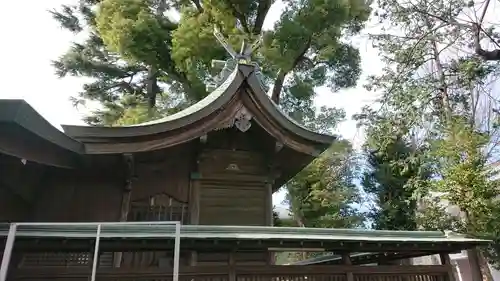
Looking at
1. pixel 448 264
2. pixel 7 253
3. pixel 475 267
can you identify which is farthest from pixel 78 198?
pixel 475 267

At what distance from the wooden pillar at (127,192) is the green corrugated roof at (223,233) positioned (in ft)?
4.61

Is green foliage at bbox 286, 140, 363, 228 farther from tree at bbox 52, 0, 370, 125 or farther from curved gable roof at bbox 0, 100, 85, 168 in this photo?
curved gable roof at bbox 0, 100, 85, 168

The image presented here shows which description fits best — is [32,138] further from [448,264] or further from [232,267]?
[448,264]

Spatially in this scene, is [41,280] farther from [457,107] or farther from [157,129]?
[457,107]

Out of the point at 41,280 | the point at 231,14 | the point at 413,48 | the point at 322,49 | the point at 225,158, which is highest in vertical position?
the point at 231,14

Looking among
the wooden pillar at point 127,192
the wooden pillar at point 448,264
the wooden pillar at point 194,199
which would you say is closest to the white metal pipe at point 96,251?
the wooden pillar at point 127,192

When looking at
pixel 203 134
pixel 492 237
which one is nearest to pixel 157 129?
pixel 203 134

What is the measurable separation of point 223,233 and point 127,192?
216 centimetres

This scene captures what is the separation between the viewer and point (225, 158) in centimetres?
686

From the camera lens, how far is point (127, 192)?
623cm

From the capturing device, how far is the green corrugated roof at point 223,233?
14.1ft

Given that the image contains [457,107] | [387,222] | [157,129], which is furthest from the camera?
[387,222]

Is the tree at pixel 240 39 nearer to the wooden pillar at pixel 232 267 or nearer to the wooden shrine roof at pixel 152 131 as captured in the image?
the wooden shrine roof at pixel 152 131

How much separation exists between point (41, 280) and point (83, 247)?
60cm
